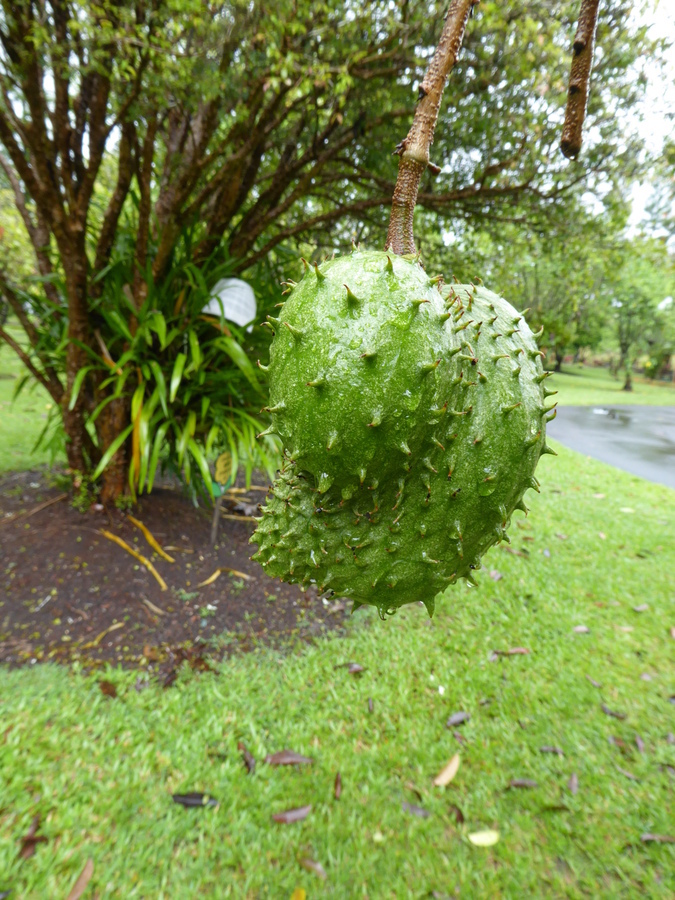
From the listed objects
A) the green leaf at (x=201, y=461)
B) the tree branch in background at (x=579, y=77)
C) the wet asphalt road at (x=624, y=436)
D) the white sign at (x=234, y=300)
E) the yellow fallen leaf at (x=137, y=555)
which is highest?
the tree branch in background at (x=579, y=77)

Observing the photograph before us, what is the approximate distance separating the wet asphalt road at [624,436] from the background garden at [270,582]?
583cm

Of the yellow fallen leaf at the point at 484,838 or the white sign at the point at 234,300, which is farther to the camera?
the white sign at the point at 234,300

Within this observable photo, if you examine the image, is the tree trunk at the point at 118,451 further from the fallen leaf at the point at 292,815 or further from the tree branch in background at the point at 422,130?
the tree branch in background at the point at 422,130

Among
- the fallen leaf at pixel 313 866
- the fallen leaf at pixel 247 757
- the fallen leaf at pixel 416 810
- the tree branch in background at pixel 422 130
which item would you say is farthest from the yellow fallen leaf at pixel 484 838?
the tree branch in background at pixel 422 130

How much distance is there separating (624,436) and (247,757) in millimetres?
13816

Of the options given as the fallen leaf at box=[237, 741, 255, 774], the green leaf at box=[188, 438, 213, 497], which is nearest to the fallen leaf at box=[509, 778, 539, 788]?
the fallen leaf at box=[237, 741, 255, 774]

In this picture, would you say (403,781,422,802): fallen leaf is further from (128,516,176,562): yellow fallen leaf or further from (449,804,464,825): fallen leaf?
(128,516,176,562): yellow fallen leaf

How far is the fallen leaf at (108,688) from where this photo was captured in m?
3.19

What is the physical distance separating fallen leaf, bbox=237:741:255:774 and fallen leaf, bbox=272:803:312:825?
29cm

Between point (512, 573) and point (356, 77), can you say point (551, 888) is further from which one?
point (356, 77)

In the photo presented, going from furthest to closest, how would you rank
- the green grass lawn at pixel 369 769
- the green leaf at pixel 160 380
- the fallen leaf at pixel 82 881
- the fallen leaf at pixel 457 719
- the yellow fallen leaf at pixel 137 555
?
the yellow fallen leaf at pixel 137 555 < the green leaf at pixel 160 380 < the fallen leaf at pixel 457 719 < the green grass lawn at pixel 369 769 < the fallen leaf at pixel 82 881

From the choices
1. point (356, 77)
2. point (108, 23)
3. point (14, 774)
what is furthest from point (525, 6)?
point (14, 774)

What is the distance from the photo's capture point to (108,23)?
2281 millimetres

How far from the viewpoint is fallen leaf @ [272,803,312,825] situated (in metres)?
2.68
